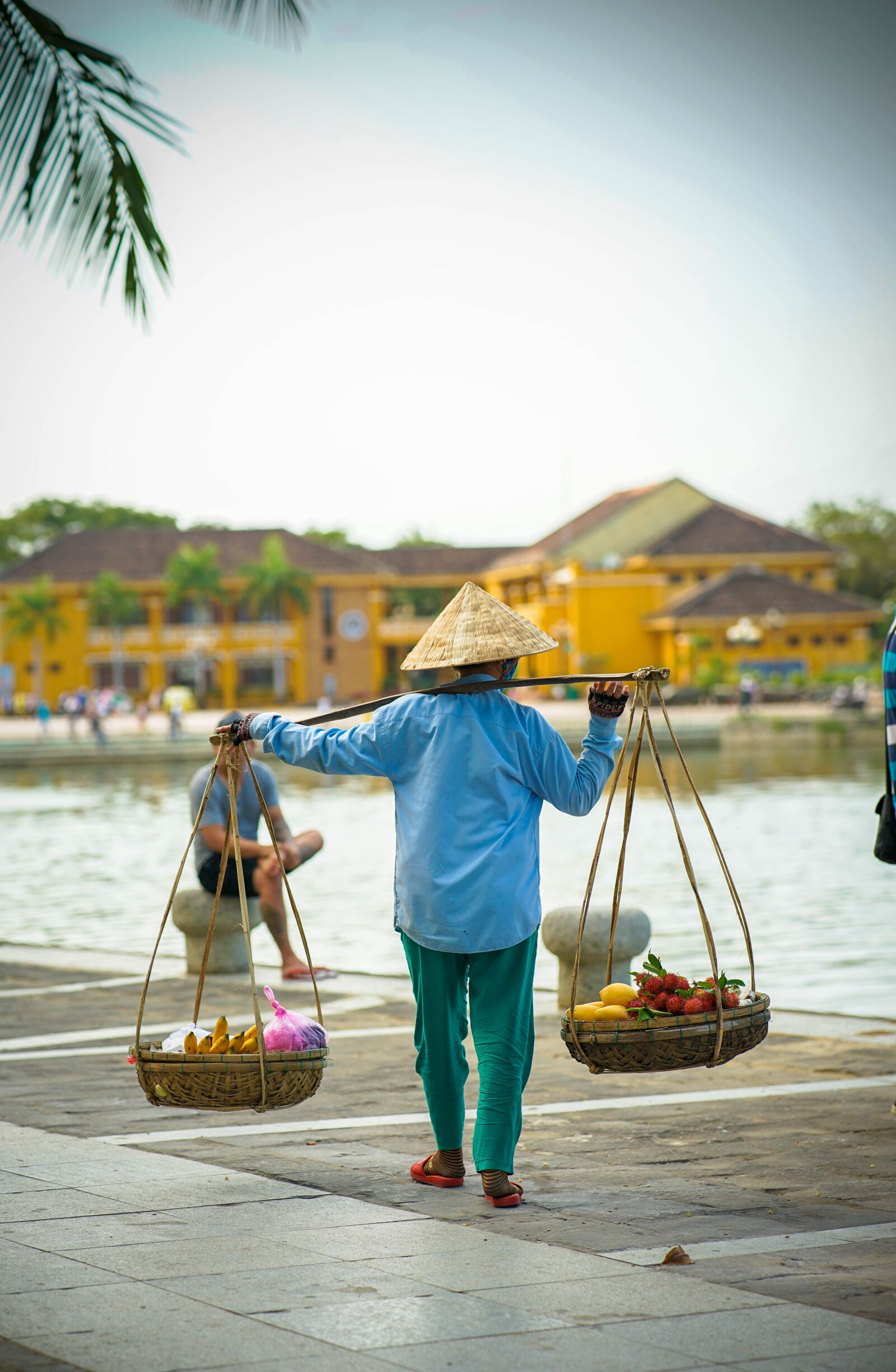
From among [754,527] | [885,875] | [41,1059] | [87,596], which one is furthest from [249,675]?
[41,1059]

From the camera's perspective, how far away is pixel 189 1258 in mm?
4590

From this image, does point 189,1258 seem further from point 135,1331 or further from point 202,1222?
point 135,1331

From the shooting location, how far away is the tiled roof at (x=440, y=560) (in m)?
103

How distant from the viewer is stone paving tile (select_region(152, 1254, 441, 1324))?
4.14 metres

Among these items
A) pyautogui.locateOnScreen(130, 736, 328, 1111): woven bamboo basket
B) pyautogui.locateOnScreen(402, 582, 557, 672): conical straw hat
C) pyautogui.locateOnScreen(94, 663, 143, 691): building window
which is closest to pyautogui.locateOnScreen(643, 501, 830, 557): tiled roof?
pyautogui.locateOnScreen(94, 663, 143, 691): building window

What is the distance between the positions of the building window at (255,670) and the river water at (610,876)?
5621 centimetres

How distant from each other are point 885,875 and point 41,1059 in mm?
13129

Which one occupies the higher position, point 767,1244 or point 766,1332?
point 766,1332

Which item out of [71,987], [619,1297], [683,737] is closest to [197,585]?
[683,737]

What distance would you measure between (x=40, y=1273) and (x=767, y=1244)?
206 centimetres

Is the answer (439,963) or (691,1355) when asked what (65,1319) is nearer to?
(691,1355)

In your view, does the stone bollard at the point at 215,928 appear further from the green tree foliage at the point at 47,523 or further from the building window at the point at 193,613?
the green tree foliage at the point at 47,523

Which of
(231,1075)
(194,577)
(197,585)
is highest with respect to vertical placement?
(194,577)

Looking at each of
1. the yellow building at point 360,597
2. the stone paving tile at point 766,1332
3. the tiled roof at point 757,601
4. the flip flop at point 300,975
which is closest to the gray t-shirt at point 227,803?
the flip flop at point 300,975
